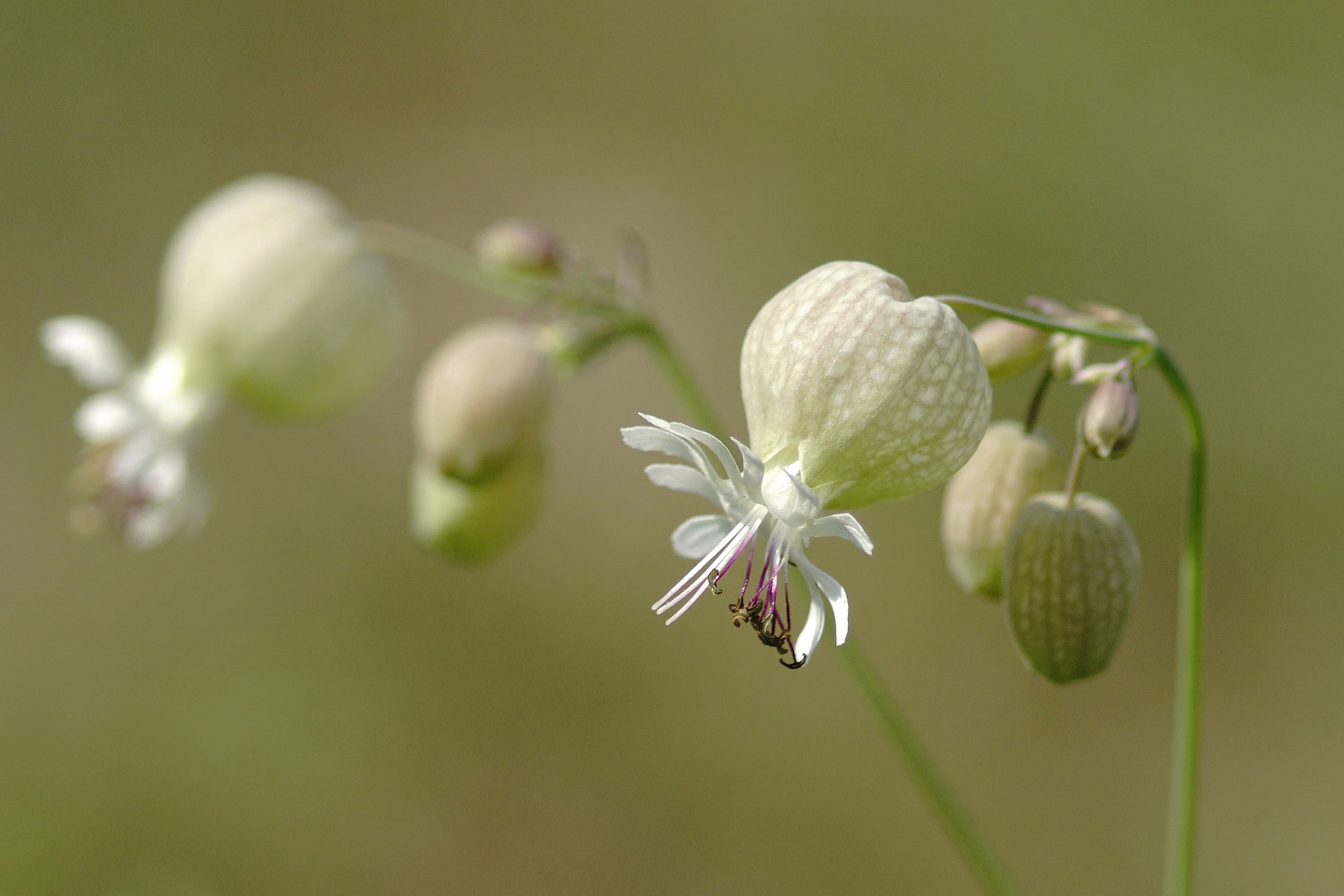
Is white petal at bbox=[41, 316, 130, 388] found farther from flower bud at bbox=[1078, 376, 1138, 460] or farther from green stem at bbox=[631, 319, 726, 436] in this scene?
flower bud at bbox=[1078, 376, 1138, 460]

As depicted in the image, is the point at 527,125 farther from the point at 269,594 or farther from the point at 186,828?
the point at 186,828

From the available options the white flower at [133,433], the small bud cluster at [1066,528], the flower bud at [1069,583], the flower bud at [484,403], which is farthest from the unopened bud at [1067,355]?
the white flower at [133,433]

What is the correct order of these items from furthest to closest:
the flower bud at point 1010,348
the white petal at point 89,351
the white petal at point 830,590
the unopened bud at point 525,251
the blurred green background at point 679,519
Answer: the blurred green background at point 679,519 < the white petal at point 89,351 < the unopened bud at point 525,251 < the flower bud at point 1010,348 < the white petal at point 830,590

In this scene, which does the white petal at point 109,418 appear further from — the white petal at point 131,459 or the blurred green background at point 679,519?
the blurred green background at point 679,519

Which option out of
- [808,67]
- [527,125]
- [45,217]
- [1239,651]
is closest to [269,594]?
[45,217]

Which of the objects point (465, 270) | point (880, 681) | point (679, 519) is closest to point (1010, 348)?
point (880, 681)

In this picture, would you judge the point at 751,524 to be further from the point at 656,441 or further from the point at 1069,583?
the point at 1069,583
